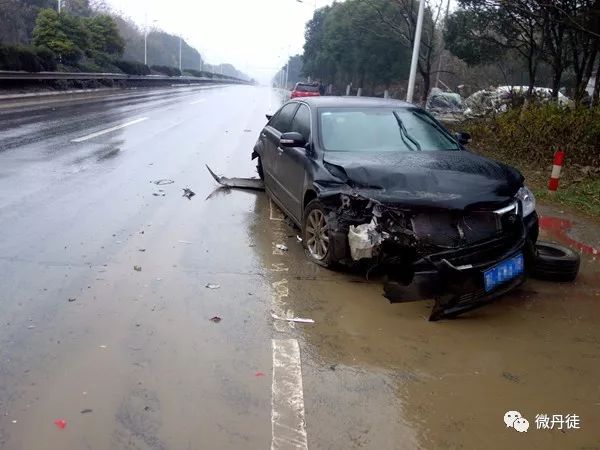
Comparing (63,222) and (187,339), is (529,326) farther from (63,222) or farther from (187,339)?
(63,222)

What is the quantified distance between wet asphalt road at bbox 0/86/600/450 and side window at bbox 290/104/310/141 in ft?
3.76

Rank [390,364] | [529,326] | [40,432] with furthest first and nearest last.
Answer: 1. [529,326]
2. [390,364]
3. [40,432]

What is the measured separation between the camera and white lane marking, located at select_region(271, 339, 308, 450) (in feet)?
9.23

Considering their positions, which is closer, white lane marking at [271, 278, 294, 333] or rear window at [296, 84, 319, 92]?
white lane marking at [271, 278, 294, 333]

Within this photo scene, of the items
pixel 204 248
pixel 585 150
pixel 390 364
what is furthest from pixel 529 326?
pixel 585 150

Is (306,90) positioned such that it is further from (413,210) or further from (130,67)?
(413,210)

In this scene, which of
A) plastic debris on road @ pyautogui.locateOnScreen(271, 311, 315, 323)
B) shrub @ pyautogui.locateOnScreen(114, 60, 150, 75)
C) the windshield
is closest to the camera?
plastic debris on road @ pyautogui.locateOnScreen(271, 311, 315, 323)

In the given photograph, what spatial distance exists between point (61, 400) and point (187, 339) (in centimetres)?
93

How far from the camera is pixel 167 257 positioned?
5332 mm

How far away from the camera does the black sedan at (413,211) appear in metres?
4.14

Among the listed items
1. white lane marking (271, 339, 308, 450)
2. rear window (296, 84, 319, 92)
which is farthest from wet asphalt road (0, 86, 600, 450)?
rear window (296, 84, 319, 92)

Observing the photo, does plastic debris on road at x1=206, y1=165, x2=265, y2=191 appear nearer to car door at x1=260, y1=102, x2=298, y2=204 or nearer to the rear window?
car door at x1=260, y1=102, x2=298, y2=204

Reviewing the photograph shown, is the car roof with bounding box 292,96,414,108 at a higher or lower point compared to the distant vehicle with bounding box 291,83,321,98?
higher

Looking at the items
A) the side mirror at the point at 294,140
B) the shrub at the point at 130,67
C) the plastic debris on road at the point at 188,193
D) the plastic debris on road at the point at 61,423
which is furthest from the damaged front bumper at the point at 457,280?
the shrub at the point at 130,67
